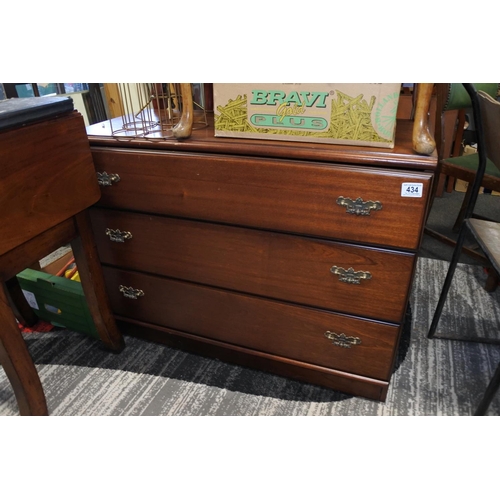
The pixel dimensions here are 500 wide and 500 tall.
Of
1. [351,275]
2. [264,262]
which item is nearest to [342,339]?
[351,275]

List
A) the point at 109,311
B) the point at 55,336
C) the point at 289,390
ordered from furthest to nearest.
→ 1. the point at 55,336
2. the point at 109,311
3. the point at 289,390

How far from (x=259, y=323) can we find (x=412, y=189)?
655mm

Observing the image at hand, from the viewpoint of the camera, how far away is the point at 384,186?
0.98 meters

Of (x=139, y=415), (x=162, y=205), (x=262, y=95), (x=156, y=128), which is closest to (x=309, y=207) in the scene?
(x=262, y=95)

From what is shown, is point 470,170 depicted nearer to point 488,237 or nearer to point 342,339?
point 488,237

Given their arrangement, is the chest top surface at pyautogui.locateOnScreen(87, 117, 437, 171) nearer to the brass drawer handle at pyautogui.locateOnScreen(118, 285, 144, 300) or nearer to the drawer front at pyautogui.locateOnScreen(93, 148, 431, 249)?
the drawer front at pyautogui.locateOnScreen(93, 148, 431, 249)

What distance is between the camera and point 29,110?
3.27 feet

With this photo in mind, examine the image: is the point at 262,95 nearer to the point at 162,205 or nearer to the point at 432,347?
the point at 162,205

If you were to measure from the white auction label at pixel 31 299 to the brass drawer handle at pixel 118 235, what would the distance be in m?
0.53

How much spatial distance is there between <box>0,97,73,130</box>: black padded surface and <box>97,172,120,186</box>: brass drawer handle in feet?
0.72

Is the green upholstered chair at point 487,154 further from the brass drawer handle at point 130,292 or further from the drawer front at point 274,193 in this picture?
the brass drawer handle at point 130,292

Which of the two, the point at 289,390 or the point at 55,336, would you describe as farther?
the point at 55,336

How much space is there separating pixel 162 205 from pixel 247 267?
33cm

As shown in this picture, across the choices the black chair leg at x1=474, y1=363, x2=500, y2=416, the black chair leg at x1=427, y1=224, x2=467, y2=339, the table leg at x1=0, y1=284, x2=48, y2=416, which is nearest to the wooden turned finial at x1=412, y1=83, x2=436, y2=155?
the black chair leg at x1=427, y1=224, x2=467, y2=339
